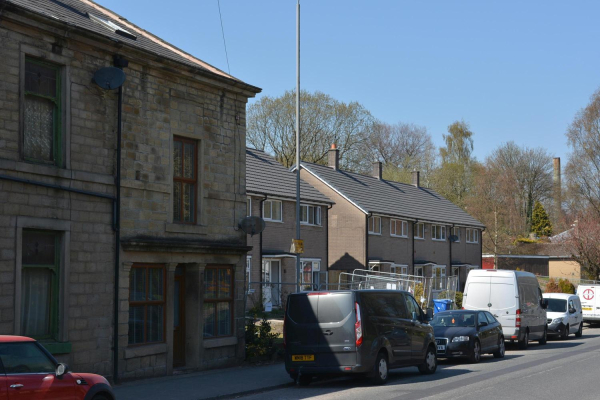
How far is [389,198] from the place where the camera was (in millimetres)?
50750

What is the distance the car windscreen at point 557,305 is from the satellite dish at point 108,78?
69.1 feet

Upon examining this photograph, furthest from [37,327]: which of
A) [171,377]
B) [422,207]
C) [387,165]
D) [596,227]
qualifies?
[387,165]

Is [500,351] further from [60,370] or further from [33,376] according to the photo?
[33,376]

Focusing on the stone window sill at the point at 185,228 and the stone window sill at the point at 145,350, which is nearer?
the stone window sill at the point at 145,350

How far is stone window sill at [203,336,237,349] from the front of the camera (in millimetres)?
18266

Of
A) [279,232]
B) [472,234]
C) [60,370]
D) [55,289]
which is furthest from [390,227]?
[60,370]

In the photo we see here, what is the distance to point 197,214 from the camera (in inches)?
727

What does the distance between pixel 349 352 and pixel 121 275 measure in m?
4.97

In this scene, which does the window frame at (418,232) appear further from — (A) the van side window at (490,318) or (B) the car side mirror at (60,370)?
(B) the car side mirror at (60,370)

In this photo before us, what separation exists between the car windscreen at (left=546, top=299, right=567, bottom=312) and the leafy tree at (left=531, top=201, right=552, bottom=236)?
55.5 meters

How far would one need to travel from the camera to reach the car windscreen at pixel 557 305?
3028 centimetres

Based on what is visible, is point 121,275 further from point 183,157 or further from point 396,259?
point 396,259

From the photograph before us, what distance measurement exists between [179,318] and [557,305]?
58.7 ft

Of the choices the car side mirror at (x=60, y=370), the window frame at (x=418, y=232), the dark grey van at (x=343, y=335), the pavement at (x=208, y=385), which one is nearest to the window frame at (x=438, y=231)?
the window frame at (x=418, y=232)
